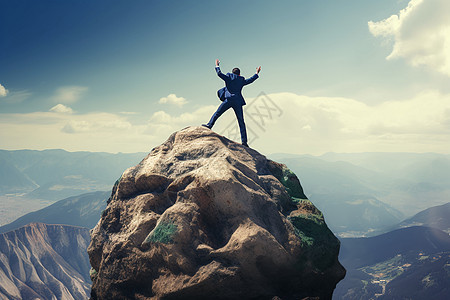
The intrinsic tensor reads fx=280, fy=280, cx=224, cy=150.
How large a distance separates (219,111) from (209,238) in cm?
853

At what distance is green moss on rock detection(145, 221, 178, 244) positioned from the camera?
11938mm

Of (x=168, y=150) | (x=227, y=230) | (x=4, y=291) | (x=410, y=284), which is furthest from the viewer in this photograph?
(x=410, y=284)

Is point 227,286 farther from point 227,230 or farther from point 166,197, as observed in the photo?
point 166,197

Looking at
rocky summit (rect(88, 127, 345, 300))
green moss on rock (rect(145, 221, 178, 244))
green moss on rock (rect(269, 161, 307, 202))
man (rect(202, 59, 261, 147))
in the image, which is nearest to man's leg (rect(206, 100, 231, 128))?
man (rect(202, 59, 261, 147))

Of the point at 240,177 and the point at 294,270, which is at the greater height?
the point at 240,177

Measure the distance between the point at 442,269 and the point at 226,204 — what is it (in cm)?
23107

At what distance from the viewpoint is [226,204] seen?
40.9 feet

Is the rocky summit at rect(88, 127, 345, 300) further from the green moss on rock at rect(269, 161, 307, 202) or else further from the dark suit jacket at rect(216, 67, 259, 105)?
the dark suit jacket at rect(216, 67, 259, 105)

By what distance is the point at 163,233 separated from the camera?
12133mm

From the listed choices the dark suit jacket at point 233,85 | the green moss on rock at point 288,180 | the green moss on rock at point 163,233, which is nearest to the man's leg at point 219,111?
the dark suit jacket at point 233,85

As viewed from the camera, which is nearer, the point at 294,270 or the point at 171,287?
the point at 171,287

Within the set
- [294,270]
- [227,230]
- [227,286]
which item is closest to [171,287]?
[227,286]

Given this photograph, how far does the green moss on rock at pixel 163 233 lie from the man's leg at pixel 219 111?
25.6 ft

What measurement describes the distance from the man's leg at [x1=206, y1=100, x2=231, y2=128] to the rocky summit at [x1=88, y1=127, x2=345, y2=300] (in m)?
3.17
